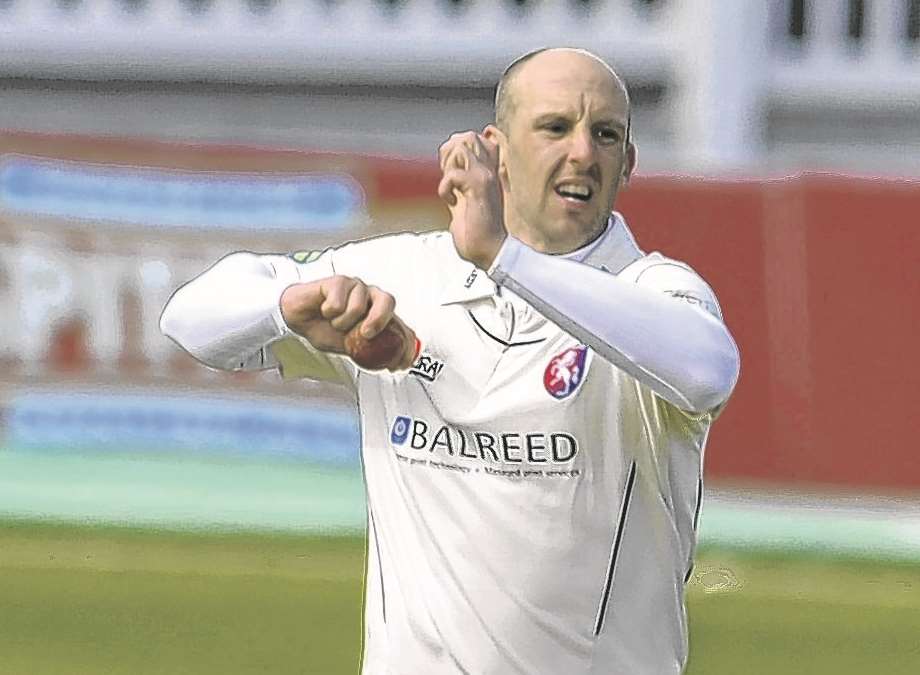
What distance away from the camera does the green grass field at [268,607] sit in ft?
25.1

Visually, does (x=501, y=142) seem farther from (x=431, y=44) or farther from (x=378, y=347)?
(x=431, y=44)

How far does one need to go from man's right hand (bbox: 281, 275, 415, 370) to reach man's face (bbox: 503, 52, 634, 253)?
29 cm

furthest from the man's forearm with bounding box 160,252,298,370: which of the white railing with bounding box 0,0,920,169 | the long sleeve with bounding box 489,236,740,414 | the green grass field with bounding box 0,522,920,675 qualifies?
the white railing with bounding box 0,0,920,169

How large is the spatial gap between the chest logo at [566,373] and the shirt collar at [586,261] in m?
0.14

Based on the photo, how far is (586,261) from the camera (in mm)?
3266

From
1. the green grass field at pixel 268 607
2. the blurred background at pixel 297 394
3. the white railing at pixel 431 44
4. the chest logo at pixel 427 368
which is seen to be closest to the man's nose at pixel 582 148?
the chest logo at pixel 427 368

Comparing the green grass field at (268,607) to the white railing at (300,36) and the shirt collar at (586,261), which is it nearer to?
the shirt collar at (586,261)

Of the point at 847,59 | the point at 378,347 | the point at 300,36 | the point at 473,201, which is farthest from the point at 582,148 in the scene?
the point at 847,59

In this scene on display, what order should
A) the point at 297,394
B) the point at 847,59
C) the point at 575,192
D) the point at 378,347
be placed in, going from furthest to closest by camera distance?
the point at 847,59, the point at 297,394, the point at 575,192, the point at 378,347

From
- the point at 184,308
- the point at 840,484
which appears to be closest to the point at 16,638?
the point at 840,484

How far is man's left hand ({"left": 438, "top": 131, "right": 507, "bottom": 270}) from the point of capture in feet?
9.74

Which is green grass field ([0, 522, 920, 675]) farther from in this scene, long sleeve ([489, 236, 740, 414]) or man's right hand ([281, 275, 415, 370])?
long sleeve ([489, 236, 740, 414])

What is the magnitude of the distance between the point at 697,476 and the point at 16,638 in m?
5.04

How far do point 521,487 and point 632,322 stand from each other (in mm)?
398
